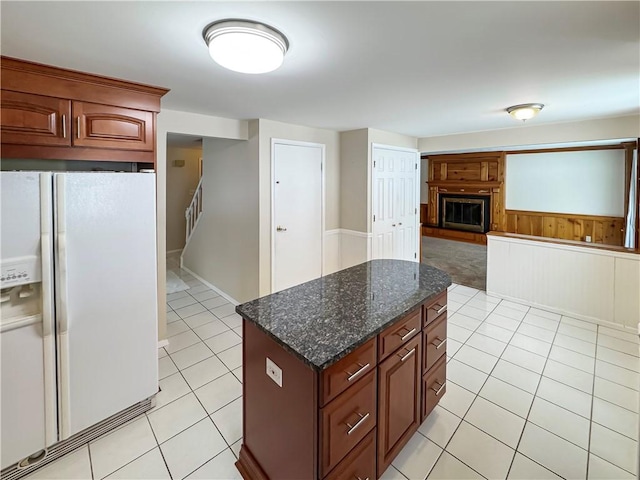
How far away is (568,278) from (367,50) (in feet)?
11.9

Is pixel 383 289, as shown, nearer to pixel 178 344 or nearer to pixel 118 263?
pixel 118 263

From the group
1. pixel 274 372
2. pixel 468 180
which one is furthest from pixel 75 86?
pixel 468 180

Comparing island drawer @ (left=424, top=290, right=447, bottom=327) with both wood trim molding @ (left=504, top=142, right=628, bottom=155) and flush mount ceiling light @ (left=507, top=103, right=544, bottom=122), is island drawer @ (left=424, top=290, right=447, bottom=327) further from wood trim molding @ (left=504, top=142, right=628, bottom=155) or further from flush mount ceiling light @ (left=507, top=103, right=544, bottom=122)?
wood trim molding @ (left=504, top=142, right=628, bottom=155)

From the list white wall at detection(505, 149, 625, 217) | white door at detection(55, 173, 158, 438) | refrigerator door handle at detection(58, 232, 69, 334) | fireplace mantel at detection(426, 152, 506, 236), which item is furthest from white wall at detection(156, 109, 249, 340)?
white wall at detection(505, 149, 625, 217)

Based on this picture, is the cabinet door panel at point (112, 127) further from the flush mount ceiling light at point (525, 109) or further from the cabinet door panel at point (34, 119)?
the flush mount ceiling light at point (525, 109)

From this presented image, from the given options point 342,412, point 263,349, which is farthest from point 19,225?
point 342,412

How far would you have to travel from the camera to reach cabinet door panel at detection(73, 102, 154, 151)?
1954 millimetres

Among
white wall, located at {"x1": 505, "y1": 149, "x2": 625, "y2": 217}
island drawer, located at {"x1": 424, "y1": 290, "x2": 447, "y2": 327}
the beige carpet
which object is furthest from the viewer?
white wall, located at {"x1": 505, "y1": 149, "x2": 625, "y2": 217}

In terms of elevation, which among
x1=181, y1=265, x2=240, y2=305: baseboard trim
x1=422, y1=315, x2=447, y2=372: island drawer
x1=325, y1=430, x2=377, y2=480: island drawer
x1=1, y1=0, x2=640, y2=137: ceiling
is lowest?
x1=325, y1=430, x2=377, y2=480: island drawer

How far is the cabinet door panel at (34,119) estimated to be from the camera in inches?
68.3

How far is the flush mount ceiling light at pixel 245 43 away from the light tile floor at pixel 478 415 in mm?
2161

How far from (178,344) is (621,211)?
7.64 m

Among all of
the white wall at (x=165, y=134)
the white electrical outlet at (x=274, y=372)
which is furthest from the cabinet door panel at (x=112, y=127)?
the white electrical outlet at (x=274, y=372)

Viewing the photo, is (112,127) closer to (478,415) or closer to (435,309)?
(435,309)
